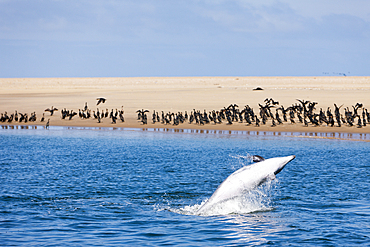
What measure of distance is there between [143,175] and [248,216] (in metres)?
6.23

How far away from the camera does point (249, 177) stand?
32.7 feet

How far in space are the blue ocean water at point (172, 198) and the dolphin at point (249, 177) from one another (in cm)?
93

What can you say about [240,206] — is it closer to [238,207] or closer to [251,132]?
[238,207]

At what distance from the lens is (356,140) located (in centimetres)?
2725

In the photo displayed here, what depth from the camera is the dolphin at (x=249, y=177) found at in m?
9.59

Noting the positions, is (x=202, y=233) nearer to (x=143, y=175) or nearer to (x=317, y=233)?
(x=317, y=233)

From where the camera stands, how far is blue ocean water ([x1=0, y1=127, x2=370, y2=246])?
10227mm

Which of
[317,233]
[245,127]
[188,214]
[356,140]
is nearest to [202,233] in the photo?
[188,214]

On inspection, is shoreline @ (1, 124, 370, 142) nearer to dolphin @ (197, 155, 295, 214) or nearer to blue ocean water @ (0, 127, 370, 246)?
blue ocean water @ (0, 127, 370, 246)

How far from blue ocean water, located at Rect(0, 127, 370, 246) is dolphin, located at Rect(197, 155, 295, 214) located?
93 centimetres

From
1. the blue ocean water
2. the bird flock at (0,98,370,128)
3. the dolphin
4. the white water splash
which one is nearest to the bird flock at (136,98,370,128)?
the bird flock at (0,98,370,128)

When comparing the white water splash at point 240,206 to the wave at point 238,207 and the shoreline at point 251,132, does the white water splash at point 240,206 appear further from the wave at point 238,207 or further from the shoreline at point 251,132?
the shoreline at point 251,132

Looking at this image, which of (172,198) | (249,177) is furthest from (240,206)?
(249,177)

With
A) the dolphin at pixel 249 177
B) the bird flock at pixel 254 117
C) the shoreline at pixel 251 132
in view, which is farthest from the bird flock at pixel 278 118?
the dolphin at pixel 249 177
